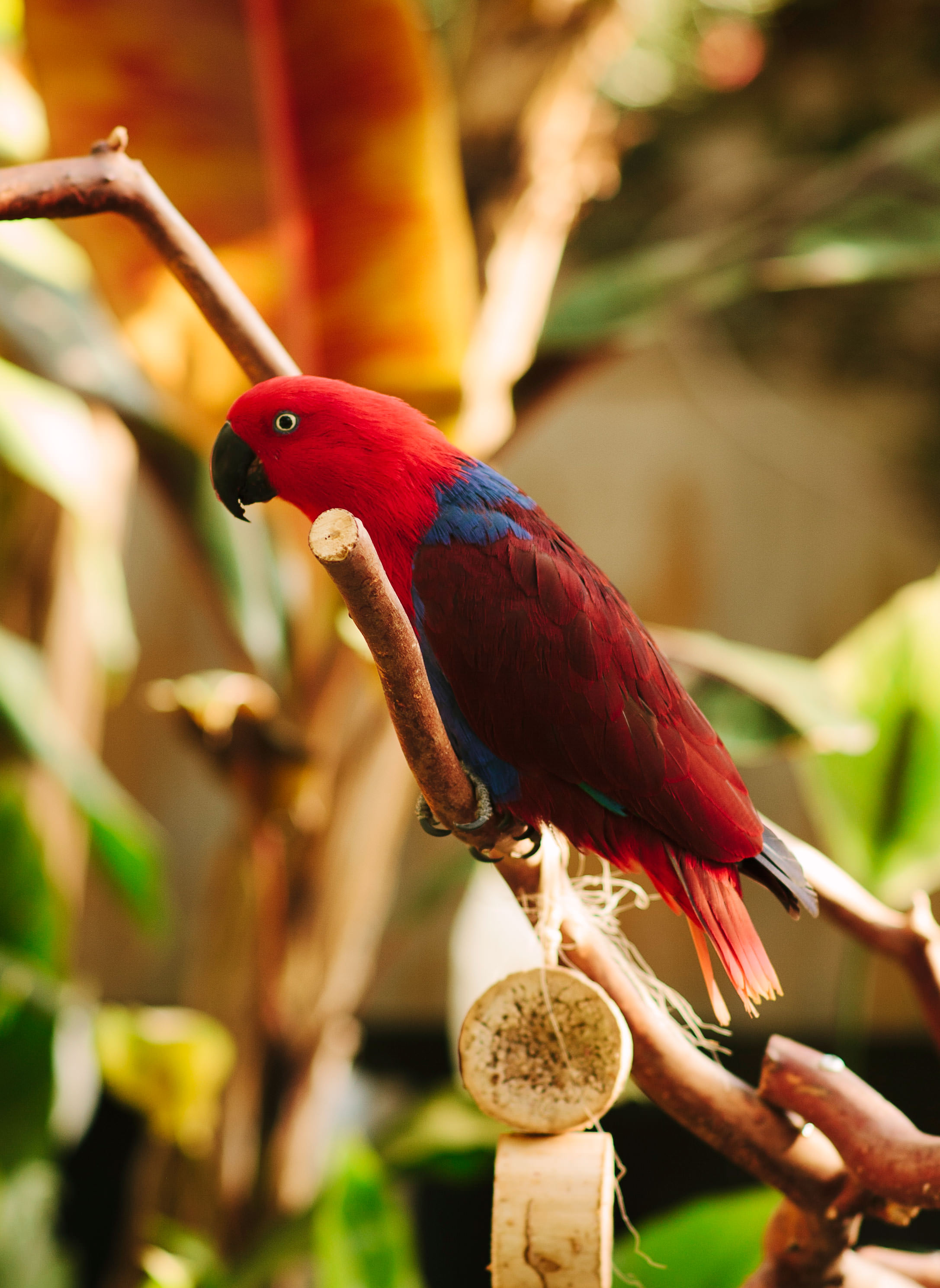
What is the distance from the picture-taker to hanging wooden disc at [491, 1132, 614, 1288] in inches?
16.0

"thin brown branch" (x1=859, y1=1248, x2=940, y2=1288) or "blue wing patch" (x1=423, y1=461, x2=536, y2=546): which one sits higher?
"blue wing patch" (x1=423, y1=461, x2=536, y2=546)

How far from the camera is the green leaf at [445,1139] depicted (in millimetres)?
894

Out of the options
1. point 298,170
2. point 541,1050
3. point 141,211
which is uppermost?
point 298,170

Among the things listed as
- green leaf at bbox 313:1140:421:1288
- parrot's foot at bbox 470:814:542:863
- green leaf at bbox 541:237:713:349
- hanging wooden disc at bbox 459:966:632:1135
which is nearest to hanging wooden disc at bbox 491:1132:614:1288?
hanging wooden disc at bbox 459:966:632:1135

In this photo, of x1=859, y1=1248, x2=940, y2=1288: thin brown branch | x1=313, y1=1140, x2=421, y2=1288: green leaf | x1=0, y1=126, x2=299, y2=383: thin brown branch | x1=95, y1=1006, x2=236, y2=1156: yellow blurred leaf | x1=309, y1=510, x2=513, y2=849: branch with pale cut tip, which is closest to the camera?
x1=309, y1=510, x2=513, y2=849: branch with pale cut tip

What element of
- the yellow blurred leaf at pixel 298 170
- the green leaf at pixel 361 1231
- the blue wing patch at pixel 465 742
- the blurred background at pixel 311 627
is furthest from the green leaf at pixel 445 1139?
the yellow blurred leaf at pixel 298 170

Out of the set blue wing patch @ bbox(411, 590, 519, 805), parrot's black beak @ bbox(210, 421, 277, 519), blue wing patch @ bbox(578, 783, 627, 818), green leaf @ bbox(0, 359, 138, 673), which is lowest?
blue wing patch @ bbox(578, 783, 627, 818)

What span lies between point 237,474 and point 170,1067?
0.73 meters

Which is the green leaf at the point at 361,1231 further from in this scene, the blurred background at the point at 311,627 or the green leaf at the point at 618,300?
the green leaf at the point at 618,300

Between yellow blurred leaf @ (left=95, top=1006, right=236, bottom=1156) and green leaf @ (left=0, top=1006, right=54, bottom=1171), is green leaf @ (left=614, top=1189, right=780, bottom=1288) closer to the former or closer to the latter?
yellow blurred leaf @ (left=95, top=1006, right=236, bottom=1156)

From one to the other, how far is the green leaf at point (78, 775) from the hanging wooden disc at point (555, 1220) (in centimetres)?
70

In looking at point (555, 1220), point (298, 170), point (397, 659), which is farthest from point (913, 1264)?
point (298, 170)

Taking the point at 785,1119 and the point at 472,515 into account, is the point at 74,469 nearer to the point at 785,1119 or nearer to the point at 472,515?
the point at 472,515

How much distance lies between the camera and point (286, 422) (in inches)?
16.0
